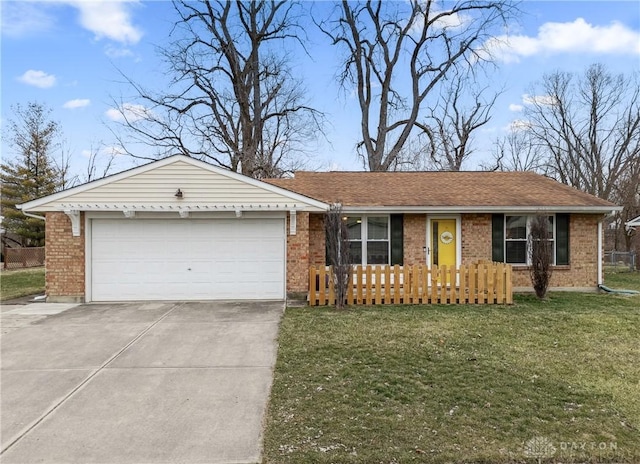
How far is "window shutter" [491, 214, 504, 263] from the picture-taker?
1148cm

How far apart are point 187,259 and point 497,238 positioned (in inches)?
337

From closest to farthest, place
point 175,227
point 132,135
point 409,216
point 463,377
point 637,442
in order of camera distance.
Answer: point 637,442
point 463,377
point 175,227
point 409,216
point 132,135

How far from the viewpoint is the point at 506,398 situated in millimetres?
4145

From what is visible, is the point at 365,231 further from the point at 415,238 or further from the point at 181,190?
the point at 181,190

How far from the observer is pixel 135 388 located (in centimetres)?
459

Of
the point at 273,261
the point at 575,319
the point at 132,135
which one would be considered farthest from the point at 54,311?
the point at 132,135

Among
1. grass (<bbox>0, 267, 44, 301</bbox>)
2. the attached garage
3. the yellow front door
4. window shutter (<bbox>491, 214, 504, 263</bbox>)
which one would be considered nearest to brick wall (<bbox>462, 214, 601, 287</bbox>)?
window shutter (<bbox>491, 214, 504, 263</bbox>)

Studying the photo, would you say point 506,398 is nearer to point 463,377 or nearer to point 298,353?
point 463,377

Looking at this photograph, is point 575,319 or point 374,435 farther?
point 575,319

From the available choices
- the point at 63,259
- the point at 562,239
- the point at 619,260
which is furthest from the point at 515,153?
the point at 63,259

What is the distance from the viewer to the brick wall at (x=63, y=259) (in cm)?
960

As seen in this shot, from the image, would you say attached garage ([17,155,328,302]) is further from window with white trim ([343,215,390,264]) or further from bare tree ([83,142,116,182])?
bare tree ([83,142,116,182])

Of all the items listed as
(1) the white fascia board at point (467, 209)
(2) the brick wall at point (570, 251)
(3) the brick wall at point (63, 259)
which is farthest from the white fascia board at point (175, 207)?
(2) the brick wall at point (570, 251)

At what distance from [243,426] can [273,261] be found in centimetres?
642
